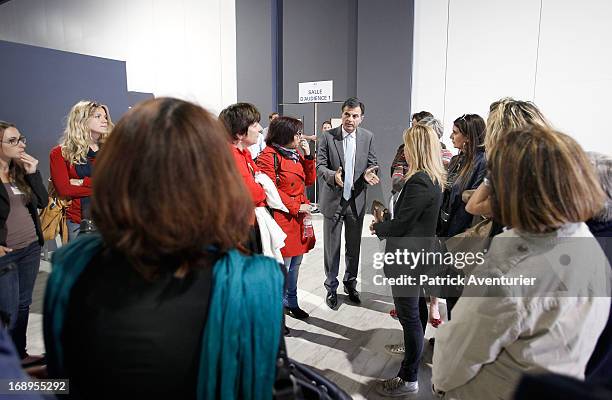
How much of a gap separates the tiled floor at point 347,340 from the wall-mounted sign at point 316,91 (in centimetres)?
457

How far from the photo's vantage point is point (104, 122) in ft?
9.50

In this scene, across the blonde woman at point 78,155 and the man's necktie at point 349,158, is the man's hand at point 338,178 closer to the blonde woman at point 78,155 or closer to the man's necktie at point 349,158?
the man's necktie at point 349,158

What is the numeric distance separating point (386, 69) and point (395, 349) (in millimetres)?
5266

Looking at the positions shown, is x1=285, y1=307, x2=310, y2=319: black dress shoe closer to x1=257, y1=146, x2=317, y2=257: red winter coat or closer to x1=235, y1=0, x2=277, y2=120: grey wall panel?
x1=257, y1=146, x2=317, y2=257: red winter coat

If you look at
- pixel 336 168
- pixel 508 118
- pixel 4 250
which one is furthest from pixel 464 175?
pixel 4 250

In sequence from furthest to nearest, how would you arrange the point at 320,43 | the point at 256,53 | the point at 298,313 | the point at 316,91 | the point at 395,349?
the point at 256,53 < the point at 316,91 < the point at 320,43 < the point at 298,313 < the point at 395,349

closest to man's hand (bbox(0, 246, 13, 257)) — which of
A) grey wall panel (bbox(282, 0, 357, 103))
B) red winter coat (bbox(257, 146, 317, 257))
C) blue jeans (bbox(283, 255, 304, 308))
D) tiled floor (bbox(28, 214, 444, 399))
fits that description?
tiled floor (bbox(28, 214, 444, 399))

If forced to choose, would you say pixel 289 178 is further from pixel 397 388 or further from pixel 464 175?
pixel 397 388

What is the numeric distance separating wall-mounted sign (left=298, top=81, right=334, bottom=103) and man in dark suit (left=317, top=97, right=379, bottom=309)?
413 cm

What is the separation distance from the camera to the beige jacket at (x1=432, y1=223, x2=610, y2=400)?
1.02 metres

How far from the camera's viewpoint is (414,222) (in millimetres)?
2072

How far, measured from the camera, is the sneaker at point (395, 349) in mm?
2636

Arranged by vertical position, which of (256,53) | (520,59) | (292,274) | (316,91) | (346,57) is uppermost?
(256,53)

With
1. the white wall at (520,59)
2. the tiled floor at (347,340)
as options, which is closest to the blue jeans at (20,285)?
the tiled floor at (347,340)
